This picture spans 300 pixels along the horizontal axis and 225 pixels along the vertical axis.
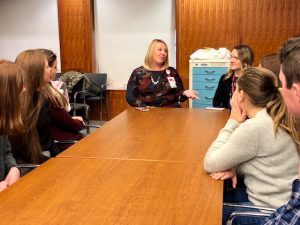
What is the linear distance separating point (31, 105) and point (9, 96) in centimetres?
53

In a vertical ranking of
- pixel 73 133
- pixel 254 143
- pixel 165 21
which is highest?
pixel 165 21

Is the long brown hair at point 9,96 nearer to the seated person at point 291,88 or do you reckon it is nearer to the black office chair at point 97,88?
the seated person at point 291,88

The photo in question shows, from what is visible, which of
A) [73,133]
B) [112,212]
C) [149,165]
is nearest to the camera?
[112,212]

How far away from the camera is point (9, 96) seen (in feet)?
6.48

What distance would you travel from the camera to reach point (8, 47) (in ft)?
23.3

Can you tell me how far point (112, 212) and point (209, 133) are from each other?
4.41 ft

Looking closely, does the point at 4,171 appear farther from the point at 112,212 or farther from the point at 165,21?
the point at 165,21

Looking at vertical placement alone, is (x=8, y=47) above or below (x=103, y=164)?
above

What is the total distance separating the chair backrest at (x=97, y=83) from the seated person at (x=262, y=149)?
4508 millimetres

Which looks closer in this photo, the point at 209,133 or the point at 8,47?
the point at 209,133

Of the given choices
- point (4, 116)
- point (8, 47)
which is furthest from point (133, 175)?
point (8, 47)

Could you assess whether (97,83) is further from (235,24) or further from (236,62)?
(236,62)

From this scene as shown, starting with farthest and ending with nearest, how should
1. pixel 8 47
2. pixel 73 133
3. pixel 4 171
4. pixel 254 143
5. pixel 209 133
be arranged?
pixel 8 47, pixel 73 133, pixel 209 133, pixel 4 171, pixel 254 143

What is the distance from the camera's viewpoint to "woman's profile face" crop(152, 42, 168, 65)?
148 inches
